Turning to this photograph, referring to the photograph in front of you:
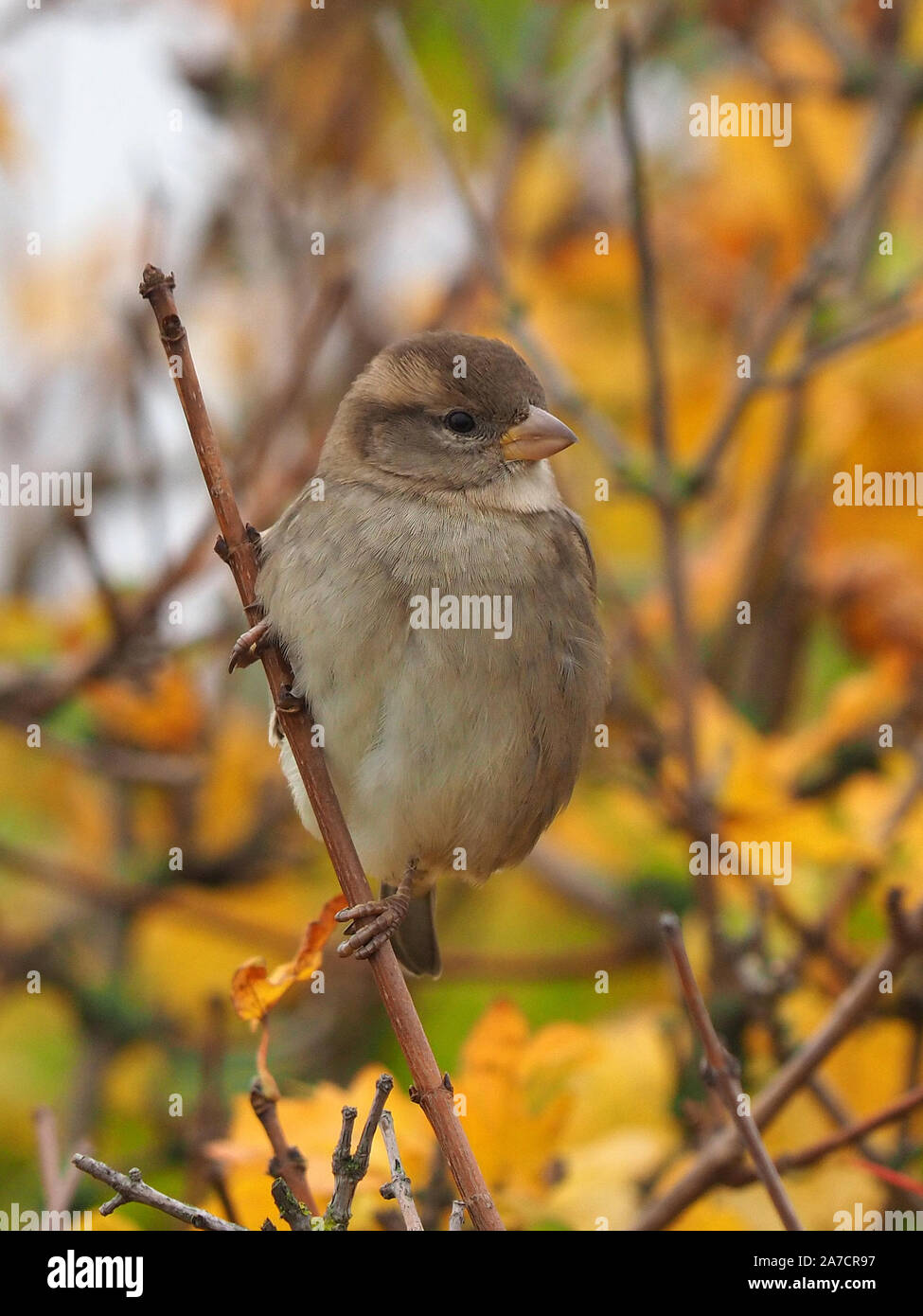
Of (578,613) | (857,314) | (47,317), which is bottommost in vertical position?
(578,613)

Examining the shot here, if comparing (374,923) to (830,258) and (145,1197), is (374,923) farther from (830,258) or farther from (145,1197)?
(830,258)

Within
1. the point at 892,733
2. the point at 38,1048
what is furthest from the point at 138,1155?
the point at 892,733

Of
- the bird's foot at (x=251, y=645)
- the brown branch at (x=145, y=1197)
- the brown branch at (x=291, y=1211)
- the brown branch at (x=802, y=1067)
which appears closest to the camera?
the brown branch at (x=145, y=1197)

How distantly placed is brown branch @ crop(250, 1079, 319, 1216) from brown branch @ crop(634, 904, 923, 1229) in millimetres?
562

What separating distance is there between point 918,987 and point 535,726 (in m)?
0.89

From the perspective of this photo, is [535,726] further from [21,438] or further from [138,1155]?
[21,438]

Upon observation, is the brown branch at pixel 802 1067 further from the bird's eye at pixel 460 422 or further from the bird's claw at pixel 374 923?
the bird's eye at pixel 460 422

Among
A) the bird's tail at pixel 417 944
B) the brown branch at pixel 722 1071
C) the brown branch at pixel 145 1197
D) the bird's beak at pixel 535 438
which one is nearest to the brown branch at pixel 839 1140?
the brown branch at pixel 722 1071

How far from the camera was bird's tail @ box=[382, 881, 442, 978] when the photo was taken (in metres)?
3.33

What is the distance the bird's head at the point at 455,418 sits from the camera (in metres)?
3.11

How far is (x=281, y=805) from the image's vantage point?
415cm

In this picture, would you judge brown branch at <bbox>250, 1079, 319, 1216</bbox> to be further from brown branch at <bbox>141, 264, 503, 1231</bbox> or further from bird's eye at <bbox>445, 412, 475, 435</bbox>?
bird's eye at <bbox>445, 412, 475, 435</bbox>

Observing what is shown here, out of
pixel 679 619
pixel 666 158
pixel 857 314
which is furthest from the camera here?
pixel 666 158

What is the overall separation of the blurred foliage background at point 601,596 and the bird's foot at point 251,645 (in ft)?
1.80
